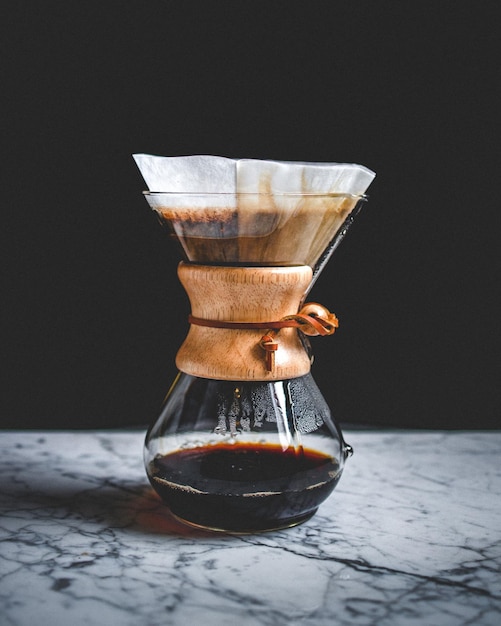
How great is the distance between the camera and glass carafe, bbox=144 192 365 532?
70 centimetres

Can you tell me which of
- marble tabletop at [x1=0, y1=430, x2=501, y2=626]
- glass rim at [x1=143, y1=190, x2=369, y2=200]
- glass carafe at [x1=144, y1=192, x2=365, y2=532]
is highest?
glass rim at [x1=143, y1=190, x2=369, y2=200]

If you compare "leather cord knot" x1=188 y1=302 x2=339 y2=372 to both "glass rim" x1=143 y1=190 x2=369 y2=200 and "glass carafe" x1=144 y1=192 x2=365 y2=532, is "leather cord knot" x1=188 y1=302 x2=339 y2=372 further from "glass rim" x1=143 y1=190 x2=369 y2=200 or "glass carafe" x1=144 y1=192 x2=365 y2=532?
"glass rim" x1=143 y1=190 x2=369 y2=200

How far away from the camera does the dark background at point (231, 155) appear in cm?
109

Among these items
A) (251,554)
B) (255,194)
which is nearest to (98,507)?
(251,554)

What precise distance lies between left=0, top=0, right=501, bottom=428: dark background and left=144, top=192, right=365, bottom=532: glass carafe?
1.29 feet

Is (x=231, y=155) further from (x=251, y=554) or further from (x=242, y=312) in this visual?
(x=251, y=554)

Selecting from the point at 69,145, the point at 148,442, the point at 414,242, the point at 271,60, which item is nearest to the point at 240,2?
the point at 271,60

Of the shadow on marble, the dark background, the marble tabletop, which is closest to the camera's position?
the marble tabletop

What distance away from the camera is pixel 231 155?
111cm

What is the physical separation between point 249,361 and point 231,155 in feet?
1.56

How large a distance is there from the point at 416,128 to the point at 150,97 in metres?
0.37

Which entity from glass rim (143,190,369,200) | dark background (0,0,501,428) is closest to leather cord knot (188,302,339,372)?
glass rim (143,190,369,200)

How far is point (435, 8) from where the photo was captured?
110cm

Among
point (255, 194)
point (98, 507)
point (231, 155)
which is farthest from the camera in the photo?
point (231, 155)
